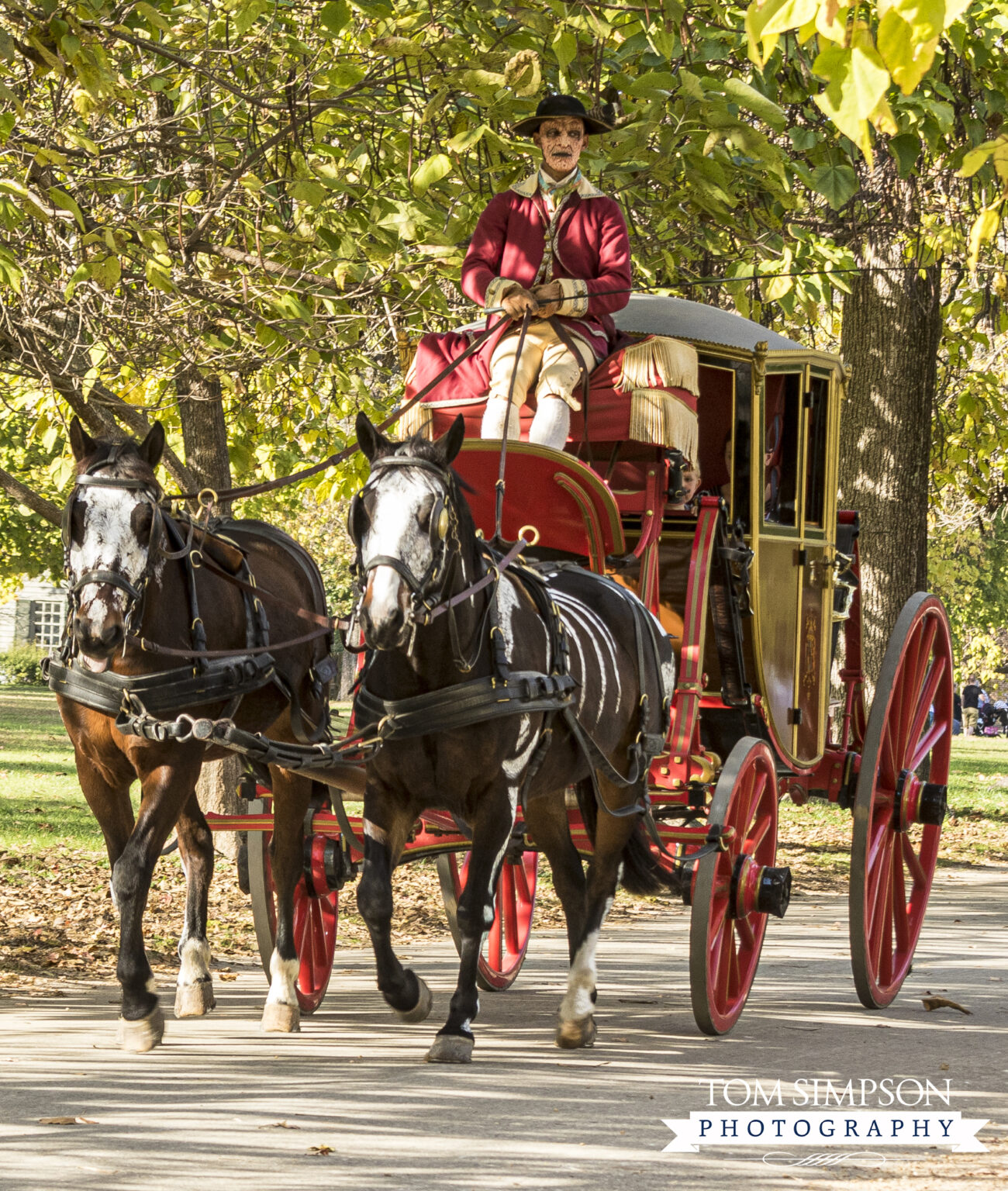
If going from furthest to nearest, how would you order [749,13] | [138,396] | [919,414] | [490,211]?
[919,414] < [138,396] < [490,211] < [749,13]

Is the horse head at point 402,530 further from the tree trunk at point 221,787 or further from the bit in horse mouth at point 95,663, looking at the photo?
the tree trunk at point 221,787

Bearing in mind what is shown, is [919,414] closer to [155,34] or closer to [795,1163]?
[155,34]

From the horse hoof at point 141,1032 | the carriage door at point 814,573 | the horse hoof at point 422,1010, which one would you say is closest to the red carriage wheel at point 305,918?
the horse hoof at point 422,1010

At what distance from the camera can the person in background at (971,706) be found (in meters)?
50.4

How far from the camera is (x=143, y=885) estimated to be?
614cm

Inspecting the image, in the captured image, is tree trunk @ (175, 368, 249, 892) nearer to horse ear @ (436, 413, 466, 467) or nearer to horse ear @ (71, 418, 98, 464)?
horse ear @ (71, 418, 98, 464)

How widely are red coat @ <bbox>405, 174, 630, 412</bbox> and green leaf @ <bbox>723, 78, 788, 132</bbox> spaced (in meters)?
0.71

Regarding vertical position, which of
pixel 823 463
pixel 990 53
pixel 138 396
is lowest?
pixel 823 463

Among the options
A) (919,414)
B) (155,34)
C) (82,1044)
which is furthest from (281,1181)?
(919,414)

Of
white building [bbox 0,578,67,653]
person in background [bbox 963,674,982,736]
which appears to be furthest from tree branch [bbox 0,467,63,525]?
white building [bbox 0,578,67,653]

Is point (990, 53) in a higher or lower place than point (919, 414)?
higher

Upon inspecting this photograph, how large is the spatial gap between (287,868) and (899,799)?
9.64 feet

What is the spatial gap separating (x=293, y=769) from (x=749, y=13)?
13.9 feet

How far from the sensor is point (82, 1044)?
6.45 metres
